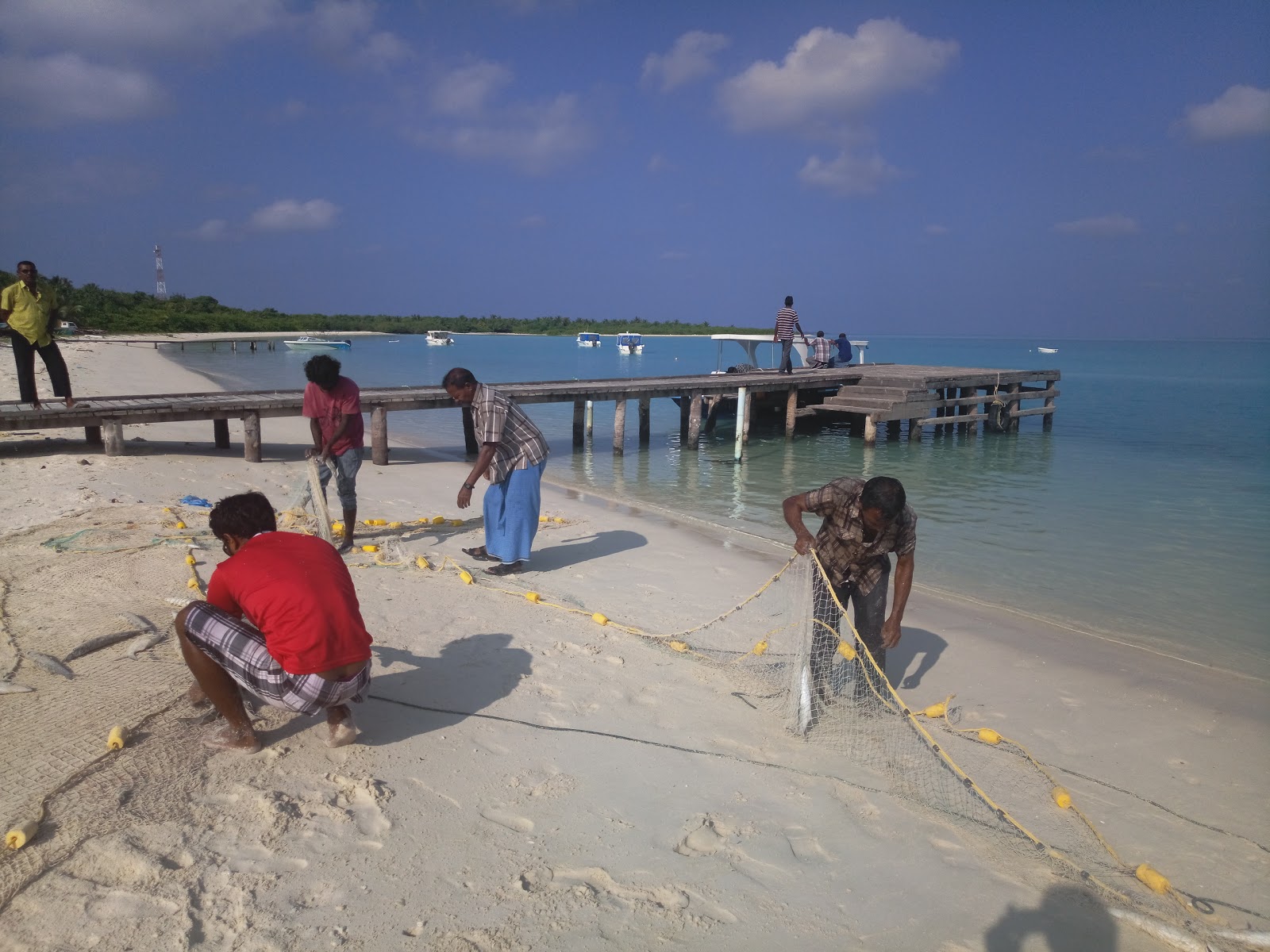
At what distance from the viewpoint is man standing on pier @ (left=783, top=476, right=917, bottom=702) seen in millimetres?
4414

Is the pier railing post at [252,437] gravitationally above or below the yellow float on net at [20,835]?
above

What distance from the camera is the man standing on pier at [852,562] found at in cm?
441

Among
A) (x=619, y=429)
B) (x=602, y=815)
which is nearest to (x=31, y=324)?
(x=619, y=429)

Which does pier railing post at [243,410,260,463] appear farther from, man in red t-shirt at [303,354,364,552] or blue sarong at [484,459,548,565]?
blue sarong at [484,459,548,565]

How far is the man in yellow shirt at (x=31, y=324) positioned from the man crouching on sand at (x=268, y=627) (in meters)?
8.55

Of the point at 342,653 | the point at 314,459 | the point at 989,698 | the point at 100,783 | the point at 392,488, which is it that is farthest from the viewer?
the point at 392,488

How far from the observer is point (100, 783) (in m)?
3.09

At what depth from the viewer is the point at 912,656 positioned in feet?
20.7

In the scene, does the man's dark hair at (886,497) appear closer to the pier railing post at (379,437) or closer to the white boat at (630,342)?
the pier railing post at (379,437)

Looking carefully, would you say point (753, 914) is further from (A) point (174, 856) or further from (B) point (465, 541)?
(B) point (465, 541)

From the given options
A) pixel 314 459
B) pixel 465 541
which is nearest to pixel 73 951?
pixel 314 459

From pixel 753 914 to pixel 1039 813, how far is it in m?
1.87

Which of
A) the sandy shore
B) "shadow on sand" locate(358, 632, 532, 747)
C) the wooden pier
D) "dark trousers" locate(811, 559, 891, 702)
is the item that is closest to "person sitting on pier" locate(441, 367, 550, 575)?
the sandy shore

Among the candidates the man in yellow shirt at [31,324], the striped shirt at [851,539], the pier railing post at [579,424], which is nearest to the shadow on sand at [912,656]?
the striped shirt at [851,539]
